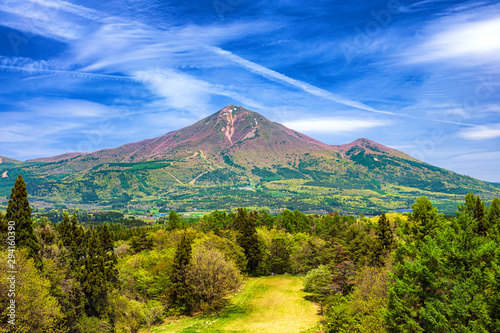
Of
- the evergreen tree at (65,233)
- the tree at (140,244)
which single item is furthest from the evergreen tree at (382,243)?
the tree at (140,244)

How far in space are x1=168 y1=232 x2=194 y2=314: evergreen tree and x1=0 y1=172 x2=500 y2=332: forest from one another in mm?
177

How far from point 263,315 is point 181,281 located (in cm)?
1550

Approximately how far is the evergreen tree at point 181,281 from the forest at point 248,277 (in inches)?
7.0

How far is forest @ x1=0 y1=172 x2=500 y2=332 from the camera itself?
24062 mm

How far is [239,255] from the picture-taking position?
240ft

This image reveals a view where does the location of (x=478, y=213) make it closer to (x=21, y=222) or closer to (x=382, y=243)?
(x=382, y=243)

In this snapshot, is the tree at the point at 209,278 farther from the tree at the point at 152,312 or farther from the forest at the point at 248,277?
the tree at the point at 152,312

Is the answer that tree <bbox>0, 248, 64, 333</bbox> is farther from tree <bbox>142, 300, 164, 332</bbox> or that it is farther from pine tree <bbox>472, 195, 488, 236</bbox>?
pine tree <bbox>472, 195, 488, 236</bbox>

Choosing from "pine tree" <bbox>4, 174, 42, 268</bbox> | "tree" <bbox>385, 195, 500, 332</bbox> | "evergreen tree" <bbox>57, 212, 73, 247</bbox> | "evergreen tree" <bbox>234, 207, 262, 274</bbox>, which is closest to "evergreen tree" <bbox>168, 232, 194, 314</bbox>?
"evergreen tree" <bbox>57, 212, 73, 247</bbox>

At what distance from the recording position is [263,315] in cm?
4969

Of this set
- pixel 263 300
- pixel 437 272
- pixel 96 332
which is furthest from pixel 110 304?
pixel 437 272

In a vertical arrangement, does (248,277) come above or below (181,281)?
below

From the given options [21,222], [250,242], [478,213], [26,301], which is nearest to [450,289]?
[478,213]

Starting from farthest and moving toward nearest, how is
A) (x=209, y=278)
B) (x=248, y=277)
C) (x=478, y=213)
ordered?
1. (x=248, y=277)
2. (x=209, y=278)
3. (x=478, y=213)
